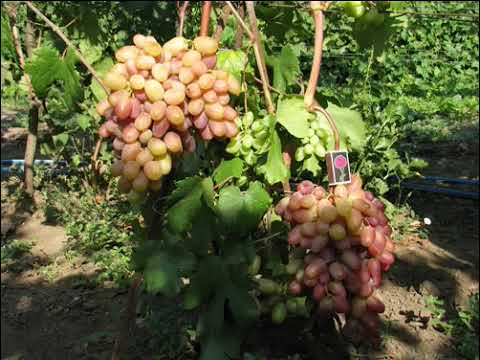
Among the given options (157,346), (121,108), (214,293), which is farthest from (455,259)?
(121,108)

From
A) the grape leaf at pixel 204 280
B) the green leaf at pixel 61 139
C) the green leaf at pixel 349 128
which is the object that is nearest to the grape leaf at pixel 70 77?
the grape leaf at pixel 204 280

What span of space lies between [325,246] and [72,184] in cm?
306

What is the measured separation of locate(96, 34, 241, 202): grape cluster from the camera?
133 centimetres


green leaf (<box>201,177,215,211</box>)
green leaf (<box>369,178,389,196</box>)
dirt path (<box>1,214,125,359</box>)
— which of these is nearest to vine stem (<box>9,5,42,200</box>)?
dirt path (<box>1,214,125,359</box>)

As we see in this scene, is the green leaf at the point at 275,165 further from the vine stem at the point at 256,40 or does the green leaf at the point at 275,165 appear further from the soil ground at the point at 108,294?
A: the soil ground at the point at 108,294

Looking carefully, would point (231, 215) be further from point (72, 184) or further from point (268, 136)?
point (72, 184)

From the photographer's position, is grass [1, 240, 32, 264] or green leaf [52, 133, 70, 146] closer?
grass [1, 240, 32, 264]

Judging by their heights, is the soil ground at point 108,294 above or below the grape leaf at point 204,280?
below

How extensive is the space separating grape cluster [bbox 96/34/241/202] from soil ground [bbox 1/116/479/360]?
3.49 feet

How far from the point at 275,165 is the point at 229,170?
0.42 feet

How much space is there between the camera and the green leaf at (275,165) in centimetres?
150

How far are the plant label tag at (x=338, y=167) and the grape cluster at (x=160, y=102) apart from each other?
0.26 meters

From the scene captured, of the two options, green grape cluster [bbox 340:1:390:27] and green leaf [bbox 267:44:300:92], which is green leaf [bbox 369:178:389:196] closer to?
green leaf [bbox 267:44:300:92]

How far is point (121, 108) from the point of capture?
4.37 feet
